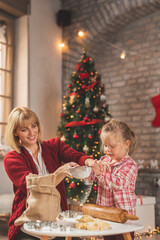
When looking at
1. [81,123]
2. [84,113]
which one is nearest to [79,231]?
[81,123]

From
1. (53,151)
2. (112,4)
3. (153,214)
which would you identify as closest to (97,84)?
(112,4)

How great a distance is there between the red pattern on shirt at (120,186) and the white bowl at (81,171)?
4.1 inches

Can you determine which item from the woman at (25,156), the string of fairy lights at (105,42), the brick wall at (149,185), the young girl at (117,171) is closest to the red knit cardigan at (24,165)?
the woman at (25,156)

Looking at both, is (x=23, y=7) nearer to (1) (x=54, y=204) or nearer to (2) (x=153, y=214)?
(2) (x=153, y=214)

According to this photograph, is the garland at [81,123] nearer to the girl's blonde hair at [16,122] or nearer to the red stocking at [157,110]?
the red stocking at [157,110]

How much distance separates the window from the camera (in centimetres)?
432

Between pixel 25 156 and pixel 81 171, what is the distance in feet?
1.35

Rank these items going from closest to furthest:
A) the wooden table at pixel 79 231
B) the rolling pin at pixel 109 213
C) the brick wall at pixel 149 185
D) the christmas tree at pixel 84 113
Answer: the wooden table at pixel 79 231 → the rolling pin at pixel 109 213 → the christmas tree at pixel 84 113 → the brick wall at pixel 149 185

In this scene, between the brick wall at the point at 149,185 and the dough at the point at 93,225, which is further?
the brick wall at the point at 149,185

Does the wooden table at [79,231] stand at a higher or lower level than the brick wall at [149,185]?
higher

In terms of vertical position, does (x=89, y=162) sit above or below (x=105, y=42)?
below

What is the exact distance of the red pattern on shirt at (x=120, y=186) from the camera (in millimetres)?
1800

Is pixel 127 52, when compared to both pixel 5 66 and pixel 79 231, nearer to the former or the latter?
pixel 5 66

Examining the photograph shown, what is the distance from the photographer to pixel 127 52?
5059 millimetres
